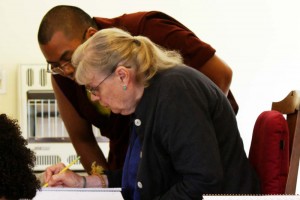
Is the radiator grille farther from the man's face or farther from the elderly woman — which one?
the elderly woman

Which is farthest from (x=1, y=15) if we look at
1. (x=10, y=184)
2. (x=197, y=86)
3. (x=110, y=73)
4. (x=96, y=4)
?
(x=10, y=184)

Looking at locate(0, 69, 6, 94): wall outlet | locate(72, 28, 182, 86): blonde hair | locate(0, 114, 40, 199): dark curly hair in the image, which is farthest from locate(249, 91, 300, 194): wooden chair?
locate(0, 69, 6, 94): wall outlet

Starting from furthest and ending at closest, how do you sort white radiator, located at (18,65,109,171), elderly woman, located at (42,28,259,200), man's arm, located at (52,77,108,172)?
1. white radiator, located at (18,65,109,171)
2. man's arm, located at (52,77,108,172)
3. elderly woman, located at (42,28,259,200)

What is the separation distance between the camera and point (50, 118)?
7.86 feet

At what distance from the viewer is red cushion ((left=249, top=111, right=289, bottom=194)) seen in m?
1.16

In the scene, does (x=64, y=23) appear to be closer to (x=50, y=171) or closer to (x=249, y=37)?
(x=50, y=171)

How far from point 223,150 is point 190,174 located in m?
0.13

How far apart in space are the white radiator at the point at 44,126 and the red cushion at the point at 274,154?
1.31m

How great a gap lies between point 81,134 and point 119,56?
0.66 m

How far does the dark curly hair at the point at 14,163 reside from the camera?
69 centimetres

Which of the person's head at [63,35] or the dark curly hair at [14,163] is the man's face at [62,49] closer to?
the person's head at [63,35]

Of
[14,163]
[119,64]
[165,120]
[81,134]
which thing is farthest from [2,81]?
[14,163]

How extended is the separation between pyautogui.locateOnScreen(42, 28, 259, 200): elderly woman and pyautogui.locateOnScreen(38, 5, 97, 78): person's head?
0.21 metres

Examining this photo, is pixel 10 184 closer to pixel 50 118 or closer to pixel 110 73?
pixel 110 73
